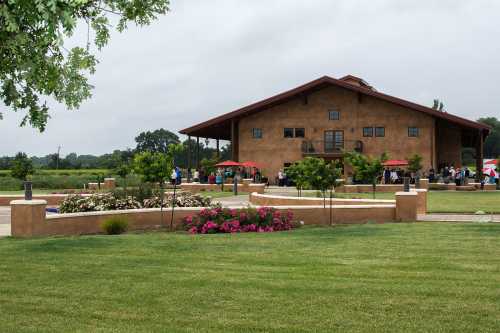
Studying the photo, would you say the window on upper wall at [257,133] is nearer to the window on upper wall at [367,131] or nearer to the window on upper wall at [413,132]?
the window on upper wall at [367,131]

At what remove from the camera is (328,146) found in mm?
48938

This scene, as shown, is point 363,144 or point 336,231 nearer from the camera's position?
point 336,231

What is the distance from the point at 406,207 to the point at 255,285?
9818 mm

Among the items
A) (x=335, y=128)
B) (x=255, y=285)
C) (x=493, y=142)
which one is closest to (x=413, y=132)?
(x=335, y=128)

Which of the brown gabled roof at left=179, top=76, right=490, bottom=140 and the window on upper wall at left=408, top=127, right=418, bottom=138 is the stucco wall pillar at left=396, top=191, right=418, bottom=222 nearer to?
the brown gabled roof at left=179, top=76, right=490, bottom=140

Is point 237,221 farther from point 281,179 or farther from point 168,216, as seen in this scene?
point 281,179

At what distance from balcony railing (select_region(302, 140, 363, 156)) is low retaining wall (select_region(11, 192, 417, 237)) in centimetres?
3130

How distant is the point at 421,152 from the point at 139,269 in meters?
40.9

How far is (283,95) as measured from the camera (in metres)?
47.4

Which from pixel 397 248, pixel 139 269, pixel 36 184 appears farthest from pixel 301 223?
pixel 36 184

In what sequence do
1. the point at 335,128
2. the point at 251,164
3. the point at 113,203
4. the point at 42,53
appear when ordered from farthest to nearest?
the point at 335,128, the point at 251,164, the point at 113,203, the point at 42,53

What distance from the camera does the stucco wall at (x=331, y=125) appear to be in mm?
47188

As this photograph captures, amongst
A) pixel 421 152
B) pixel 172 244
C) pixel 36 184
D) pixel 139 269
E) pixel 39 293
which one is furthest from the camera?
pixel 421 152

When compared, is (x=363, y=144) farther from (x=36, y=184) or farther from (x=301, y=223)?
(x=301, y=223)
